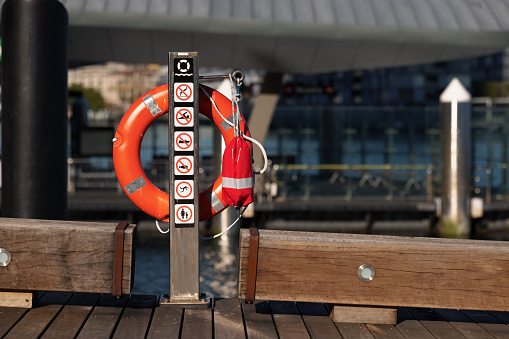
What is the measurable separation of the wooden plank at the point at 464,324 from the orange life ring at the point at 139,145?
2.00 metres

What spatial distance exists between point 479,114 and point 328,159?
1009 cm

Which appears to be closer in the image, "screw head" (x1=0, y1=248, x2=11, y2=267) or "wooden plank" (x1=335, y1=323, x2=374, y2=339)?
"wooden plank" (x1=335, y1=323, x2=374, y2=339)

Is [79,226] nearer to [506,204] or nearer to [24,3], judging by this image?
[24,3]

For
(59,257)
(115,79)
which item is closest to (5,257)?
(59,257)

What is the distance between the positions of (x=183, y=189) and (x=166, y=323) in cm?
104

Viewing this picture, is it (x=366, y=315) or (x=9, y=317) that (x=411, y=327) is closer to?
(x=366, y=315)

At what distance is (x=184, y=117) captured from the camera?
573cm

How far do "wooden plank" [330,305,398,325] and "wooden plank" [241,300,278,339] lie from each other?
52 centimetres

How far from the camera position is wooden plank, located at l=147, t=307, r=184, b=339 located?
5.13 metres

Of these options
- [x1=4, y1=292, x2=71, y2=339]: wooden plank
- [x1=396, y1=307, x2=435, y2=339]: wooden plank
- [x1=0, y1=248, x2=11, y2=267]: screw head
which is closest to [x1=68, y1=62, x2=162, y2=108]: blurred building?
[x1=4, y1=292, x2=71, y2=339]: wooden plank

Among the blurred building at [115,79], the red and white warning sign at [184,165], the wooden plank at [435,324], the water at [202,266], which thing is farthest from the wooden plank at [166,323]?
Result: the blurred building at [115,79]

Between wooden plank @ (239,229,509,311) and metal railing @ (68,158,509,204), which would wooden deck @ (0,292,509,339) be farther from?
metal railing @ (68,158,509,204)

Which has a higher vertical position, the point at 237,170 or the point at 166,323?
the point at 237,170

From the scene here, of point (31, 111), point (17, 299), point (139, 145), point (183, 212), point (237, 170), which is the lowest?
point (17, 299)
